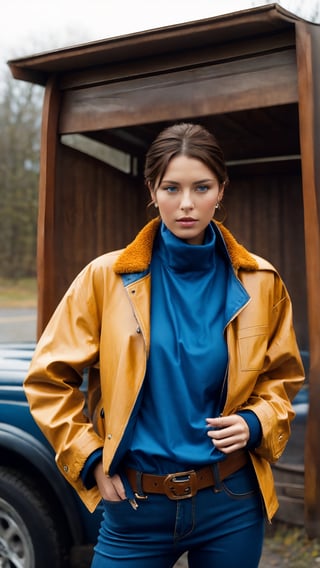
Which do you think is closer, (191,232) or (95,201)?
(191,232)

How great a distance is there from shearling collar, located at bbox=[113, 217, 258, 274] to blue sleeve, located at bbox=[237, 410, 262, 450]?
0.42 metres

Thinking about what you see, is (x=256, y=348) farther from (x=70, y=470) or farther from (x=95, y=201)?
(x=95, y=201)

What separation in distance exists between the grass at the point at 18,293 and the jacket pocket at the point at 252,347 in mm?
19809

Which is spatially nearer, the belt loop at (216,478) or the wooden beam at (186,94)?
the belt loop at (216,478)

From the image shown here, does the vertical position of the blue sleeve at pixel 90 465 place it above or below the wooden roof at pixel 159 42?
below

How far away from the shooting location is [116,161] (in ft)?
17.6

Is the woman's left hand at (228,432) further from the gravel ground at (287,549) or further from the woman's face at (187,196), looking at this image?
the gravel ground at (287,549)

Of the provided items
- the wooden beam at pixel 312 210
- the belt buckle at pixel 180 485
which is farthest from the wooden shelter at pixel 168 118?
the belt buckle at pixel 180 485

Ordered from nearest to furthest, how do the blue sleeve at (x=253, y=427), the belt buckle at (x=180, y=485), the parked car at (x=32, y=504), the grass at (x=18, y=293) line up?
1. the belt buckle at (x=180, y=485)
2. the blue sleeve at (x=253, y=427)
3. the parked car at (x=32, y=504)
4. the grass at (x=18, y=293)

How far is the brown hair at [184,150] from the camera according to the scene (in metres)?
1.69

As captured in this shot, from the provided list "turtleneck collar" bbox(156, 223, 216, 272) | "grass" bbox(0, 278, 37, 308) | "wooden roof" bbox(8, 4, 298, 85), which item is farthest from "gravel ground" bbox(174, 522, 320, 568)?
"grass" bbox(0, 278, 37, 308)

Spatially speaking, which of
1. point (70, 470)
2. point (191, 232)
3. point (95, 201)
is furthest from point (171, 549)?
point (95, 201)

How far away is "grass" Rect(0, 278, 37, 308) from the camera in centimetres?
2141

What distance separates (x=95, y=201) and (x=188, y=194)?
2946mm
